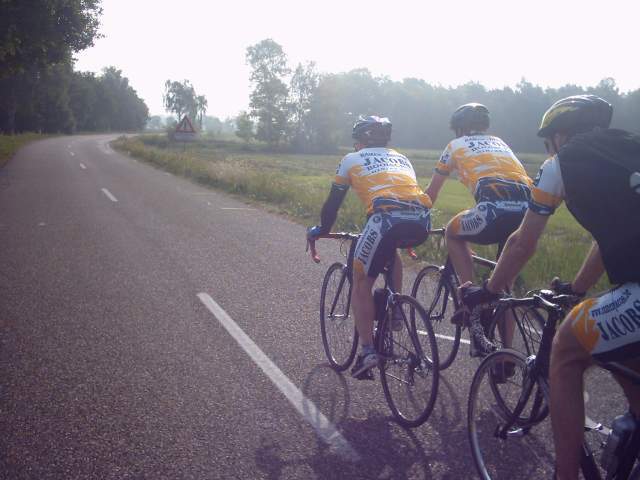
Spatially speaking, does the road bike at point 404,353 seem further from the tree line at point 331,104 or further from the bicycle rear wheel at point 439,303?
the tree line at point 331,104

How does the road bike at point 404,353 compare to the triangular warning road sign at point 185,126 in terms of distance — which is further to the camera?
the triangular warning road sign at point 185,126

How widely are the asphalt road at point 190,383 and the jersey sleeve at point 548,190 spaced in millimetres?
1444

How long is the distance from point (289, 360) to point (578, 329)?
9.59 ft

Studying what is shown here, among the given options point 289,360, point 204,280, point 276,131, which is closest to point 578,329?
point 289,360

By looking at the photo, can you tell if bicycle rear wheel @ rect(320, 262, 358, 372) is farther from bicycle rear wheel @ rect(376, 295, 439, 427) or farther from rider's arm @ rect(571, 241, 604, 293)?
rider's arm @ rect(571, 241, 604, 293)

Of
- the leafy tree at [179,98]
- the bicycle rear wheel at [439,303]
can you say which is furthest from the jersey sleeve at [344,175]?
the leafy tree at [179,98]

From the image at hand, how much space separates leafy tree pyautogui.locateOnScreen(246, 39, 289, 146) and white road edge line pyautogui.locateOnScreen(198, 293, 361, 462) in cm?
7545

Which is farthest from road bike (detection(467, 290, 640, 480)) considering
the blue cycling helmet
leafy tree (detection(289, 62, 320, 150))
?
leafy tree (detection(289, 62, 320, 150))

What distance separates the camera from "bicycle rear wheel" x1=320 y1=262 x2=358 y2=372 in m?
4.58

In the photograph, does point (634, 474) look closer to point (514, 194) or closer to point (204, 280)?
point (514, 194)

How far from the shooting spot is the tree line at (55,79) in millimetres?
25266

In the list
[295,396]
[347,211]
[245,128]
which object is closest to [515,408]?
[295,396]

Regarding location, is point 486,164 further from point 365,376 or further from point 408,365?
point 365,376

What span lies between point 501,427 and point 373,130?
2.27 metres
